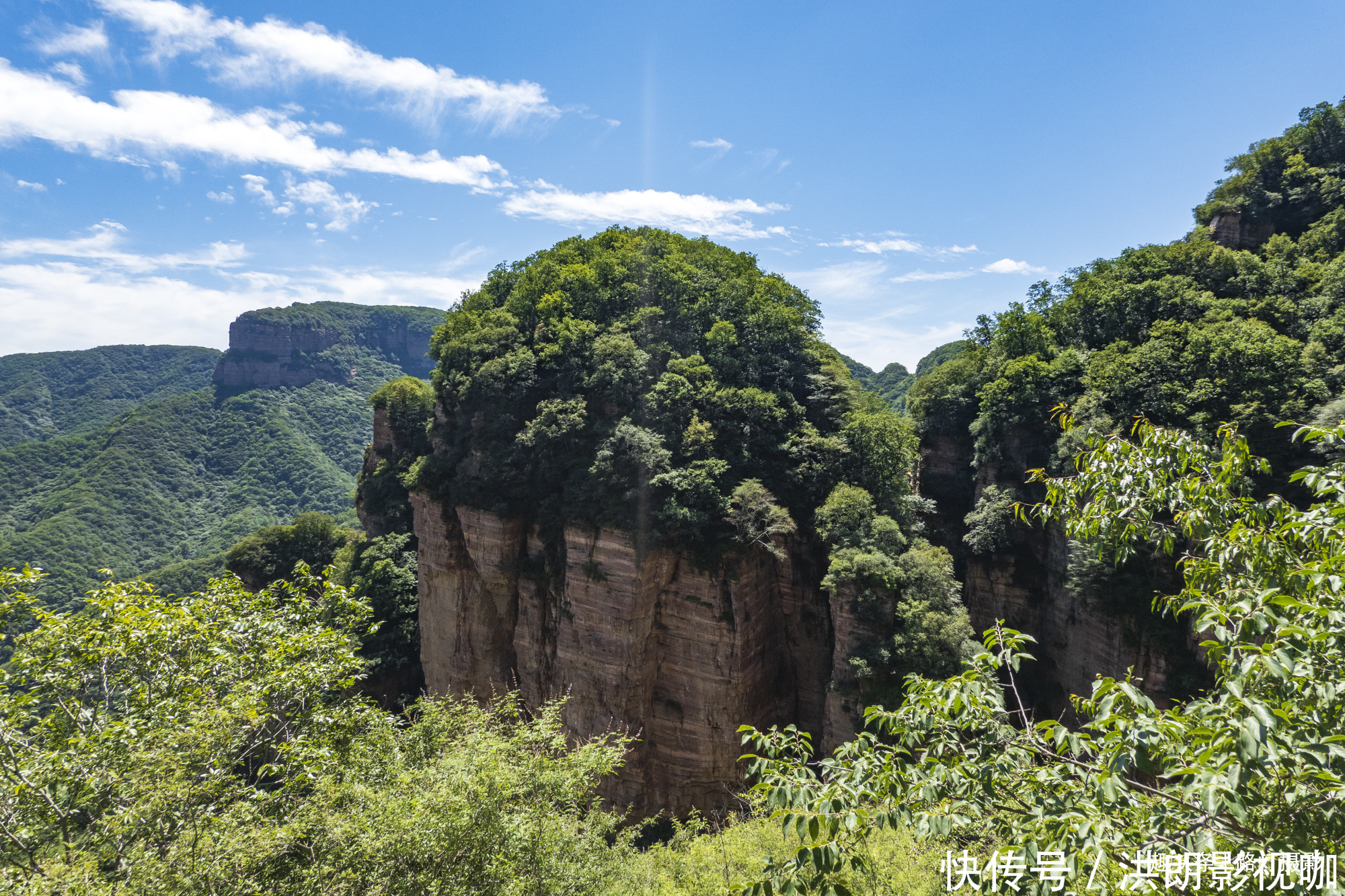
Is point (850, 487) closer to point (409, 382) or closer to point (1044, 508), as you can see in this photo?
point (1044, 508)

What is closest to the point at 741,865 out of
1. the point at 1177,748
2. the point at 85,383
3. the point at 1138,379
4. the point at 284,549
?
the point at 1177,748

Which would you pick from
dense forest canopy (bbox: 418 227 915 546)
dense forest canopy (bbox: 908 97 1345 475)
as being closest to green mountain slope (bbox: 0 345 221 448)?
dense forest canopy (bbox: 418 227 915 546)

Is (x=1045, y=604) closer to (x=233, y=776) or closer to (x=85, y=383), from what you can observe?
(x=233, y=776)

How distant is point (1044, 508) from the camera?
643 centimetres

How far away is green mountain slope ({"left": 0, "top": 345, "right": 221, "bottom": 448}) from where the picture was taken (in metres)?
125

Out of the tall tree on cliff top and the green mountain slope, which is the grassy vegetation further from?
the green mountain slope

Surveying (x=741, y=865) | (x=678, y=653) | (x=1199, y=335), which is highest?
(x=1199, y=335)

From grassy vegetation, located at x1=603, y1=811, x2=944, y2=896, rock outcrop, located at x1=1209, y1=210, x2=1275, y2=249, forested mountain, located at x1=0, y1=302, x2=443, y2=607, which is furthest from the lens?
forested mountain, located at x1=0, y1=302, x2=443, y2=607

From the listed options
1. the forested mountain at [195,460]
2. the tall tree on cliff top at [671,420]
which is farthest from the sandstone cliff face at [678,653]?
the forested mountain at [195,460]

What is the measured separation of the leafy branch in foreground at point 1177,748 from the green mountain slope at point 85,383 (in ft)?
536

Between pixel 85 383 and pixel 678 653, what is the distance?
180497mm

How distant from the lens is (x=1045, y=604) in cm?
2823

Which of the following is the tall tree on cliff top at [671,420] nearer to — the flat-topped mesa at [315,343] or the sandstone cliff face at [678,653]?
the sandstone cliff face at [678,653]

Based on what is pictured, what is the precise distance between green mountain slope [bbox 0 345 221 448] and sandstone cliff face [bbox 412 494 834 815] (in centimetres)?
14385
